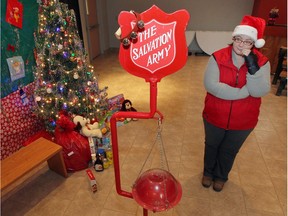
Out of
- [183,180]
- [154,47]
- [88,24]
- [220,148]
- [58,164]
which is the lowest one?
[183,180]

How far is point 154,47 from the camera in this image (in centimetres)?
92

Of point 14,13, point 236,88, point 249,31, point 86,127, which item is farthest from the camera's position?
point 86,127

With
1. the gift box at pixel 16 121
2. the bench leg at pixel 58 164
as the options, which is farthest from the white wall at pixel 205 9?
the bench leg at pixel 58 164

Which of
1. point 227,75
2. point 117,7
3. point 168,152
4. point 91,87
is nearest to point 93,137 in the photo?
point 91,87

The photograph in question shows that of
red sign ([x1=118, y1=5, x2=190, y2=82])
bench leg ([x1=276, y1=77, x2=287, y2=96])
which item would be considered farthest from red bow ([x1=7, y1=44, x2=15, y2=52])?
bench leg ([x1=276, y1=77, x2=287, y2=96])

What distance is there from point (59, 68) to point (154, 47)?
1.75m

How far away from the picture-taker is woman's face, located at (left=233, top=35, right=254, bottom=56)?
4.53ft

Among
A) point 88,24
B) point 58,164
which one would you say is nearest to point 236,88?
point 58,164

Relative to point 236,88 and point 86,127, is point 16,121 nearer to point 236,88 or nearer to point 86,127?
point 86,127

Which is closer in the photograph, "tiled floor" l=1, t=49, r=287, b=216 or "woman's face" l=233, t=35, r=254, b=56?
"woman's face" l=233, t=35, r=254, b=56

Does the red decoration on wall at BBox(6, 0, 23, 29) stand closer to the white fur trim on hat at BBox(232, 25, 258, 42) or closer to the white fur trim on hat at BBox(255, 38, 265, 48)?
the white fur trim on hat at BBox(232, 25, 258, 42)

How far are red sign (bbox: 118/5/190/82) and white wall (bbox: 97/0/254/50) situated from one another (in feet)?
19.1

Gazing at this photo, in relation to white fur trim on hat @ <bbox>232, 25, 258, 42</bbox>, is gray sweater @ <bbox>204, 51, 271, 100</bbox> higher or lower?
lower

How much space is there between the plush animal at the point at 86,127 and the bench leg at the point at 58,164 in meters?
0.34
